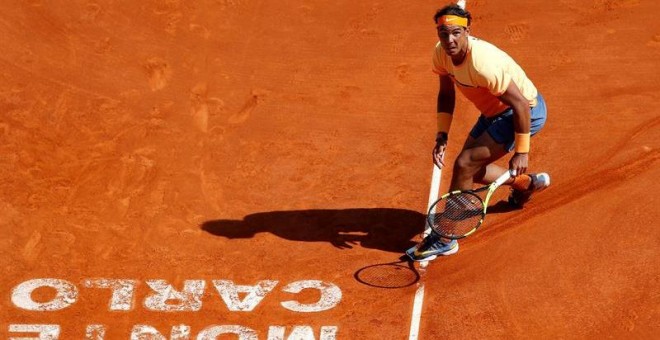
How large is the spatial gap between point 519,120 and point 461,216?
1064 mm

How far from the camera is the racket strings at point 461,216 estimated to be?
430 inches

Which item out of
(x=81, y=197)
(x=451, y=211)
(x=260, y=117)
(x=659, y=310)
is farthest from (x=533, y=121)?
(x=81, y=197)

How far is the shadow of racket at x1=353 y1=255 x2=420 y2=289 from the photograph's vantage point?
36.2 feet

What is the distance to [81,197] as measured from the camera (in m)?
12.2

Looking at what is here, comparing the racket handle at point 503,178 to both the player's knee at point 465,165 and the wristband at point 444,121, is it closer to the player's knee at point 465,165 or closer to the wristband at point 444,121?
the player's knee at point 465,165

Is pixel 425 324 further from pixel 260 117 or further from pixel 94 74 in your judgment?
pixel 94 74

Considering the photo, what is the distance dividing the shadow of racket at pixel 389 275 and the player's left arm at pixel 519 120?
1.38m

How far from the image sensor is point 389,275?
11133 millimetres

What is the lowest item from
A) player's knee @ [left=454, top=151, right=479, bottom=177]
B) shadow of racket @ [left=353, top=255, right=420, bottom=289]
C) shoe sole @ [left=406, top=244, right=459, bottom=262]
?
shadow of racket @ [left=353, top=255, right=420, bottom=289]

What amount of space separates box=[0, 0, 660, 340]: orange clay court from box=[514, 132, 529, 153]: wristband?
1.09m

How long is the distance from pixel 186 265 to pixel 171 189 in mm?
1177

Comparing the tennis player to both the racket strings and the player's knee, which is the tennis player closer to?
the player's knee

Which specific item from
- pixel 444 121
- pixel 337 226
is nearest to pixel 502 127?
pixel 444 121

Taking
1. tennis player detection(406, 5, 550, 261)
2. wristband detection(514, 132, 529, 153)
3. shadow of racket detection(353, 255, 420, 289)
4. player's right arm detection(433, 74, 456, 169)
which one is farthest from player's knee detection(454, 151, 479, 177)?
shadow of racket detection(353, 255, 420, 289)
